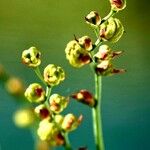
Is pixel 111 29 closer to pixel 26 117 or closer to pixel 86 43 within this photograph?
pixel 86 43

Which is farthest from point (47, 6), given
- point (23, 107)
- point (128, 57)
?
point (23, 107)

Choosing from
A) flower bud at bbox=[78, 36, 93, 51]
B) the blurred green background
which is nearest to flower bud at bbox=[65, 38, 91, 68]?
flower bud at bbox=[78, 36, 93, 51]

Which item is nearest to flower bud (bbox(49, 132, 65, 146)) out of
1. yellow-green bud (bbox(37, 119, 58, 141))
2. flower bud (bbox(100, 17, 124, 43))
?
yellow-green bud (bbox(37, 119, 58, 141))

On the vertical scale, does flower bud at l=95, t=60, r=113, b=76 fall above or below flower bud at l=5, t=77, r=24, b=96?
above

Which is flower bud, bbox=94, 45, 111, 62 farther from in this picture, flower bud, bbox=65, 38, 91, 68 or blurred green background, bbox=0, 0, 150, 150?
blurred green background, bbox=0, 0, 150, 150

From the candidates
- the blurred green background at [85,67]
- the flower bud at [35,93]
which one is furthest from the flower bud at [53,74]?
the blurred green background at [85,67]

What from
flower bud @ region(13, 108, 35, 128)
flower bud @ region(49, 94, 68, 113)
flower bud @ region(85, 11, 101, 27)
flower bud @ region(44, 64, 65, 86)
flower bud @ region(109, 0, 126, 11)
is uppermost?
flower bud @ region(109, 0, 126, 11)

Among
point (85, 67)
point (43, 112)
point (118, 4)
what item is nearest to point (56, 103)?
point (43, 112)

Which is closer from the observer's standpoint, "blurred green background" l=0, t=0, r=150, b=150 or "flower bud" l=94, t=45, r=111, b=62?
"flower bud" l=94, t=45, r=111, b=62
